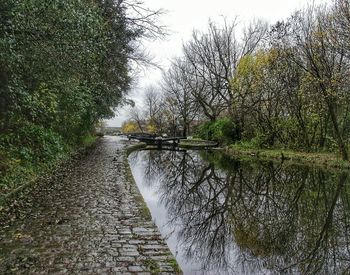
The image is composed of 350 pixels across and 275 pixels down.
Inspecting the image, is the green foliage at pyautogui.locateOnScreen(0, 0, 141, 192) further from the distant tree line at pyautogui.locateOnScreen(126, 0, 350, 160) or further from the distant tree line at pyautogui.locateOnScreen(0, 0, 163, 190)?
the distant tree line at pyautogui.locateOnScreen(126, 0, 350, 160)

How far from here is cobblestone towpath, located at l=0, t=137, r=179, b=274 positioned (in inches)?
172

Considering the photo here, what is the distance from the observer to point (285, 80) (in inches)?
880

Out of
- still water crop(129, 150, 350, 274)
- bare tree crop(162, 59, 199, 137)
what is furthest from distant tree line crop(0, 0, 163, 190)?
bare tree crop(162, 59, 199, 137)

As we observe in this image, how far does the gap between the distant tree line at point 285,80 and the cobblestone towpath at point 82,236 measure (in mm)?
12481

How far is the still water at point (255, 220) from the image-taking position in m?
5.86

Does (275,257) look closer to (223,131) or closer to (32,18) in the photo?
(32,18)

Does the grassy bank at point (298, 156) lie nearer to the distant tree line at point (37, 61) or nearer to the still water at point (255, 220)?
the still water at point (255, 220)

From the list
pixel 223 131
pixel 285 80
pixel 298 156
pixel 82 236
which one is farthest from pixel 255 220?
pixel 223 131

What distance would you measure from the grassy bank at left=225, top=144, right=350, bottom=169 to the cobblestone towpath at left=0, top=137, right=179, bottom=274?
1099cm

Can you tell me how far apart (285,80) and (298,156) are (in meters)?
5.81

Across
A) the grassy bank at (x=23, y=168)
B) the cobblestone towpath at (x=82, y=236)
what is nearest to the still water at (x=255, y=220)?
the cobblestone towpath at (x=82, y=236)

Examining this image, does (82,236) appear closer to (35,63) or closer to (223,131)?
(35,63)

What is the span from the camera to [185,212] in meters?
8.94

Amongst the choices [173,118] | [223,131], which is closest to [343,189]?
[223,131]
